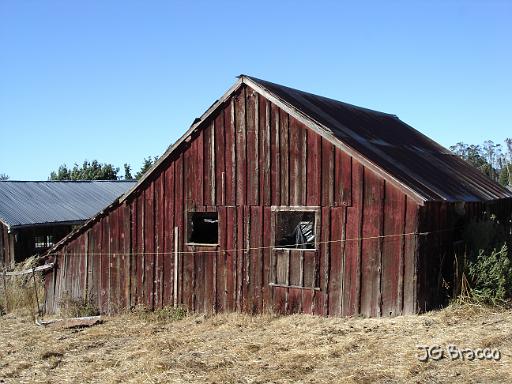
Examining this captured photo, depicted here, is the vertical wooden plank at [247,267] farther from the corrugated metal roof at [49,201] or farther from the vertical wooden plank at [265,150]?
the corrugated metal roof at [49,201]

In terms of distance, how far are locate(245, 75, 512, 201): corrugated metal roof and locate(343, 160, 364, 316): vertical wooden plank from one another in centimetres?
58

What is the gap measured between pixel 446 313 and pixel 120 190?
96.4 ft

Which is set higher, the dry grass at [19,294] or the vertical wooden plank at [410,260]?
the vertical wooden plank at [410,260]

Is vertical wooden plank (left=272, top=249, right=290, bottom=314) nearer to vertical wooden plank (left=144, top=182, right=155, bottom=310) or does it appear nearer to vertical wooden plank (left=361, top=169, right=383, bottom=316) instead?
vertical wooden plank (left=361, top=169, right=383, bottom=316)

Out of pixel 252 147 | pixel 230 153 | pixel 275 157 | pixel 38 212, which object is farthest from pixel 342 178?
pixel 38 212

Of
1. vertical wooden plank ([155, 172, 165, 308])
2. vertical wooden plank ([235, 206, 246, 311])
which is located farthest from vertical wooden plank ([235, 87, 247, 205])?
vertical wooden plank ([155, 172, 165, 308])

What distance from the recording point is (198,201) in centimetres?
1488

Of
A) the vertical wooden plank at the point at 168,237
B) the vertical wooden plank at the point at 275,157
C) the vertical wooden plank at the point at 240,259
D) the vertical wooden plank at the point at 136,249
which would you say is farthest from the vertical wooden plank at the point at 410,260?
the vertical wooden plank at the point at 136,249

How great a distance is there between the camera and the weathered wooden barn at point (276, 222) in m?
12.4

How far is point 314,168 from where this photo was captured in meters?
13.3

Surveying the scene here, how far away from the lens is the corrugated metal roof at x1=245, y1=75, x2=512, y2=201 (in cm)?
1305

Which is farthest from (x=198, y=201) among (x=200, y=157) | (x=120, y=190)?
(x=120, y=190)

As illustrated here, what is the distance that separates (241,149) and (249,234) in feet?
6.57

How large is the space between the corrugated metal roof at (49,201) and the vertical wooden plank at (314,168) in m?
16.9
